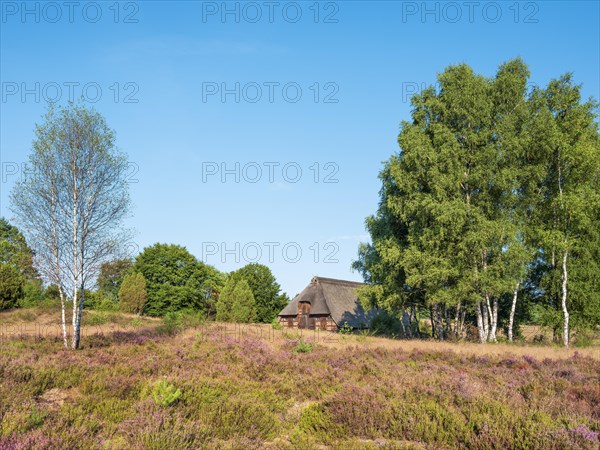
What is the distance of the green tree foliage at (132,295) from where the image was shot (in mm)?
54969

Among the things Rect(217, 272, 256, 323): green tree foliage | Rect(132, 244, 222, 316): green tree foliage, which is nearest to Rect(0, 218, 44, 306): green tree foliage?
Rect(132, 244, 222, 316): green tree foliage

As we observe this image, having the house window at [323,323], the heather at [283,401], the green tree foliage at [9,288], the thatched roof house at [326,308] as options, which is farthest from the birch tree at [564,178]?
the green tree foliage at [9,288]

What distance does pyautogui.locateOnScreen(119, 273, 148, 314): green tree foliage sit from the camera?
54969 mm

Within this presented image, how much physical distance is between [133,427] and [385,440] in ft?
13.7

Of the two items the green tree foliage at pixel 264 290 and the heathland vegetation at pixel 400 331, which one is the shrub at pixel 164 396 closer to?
the heathland vegetation at pixel 400 331

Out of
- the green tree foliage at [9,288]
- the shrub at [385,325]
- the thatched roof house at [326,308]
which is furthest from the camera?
the thatched roof house at [326,308]

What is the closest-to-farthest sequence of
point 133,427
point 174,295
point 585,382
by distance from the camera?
point 133,427 → point 585,382 → point 174,295

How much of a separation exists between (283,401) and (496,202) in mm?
21457

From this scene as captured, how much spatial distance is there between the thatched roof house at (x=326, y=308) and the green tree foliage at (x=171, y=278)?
16.5m

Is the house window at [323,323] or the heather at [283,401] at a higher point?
the heather at [283,401]

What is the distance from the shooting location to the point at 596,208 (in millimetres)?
25984

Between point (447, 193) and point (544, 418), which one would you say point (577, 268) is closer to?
point (447, 193)

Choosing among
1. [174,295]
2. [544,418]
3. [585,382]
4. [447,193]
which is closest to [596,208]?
[447,193]

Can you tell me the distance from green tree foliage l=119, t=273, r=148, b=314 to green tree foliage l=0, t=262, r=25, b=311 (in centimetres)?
1683
